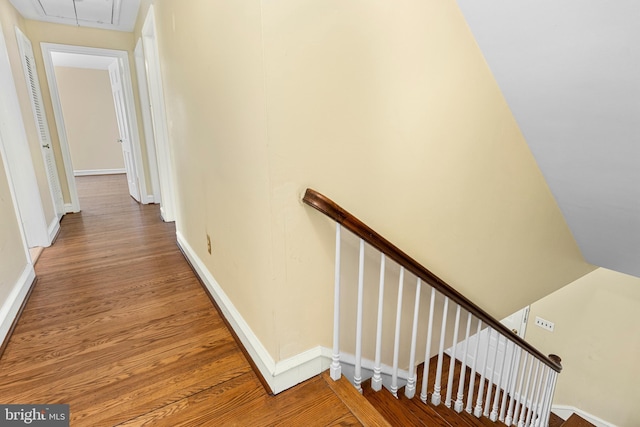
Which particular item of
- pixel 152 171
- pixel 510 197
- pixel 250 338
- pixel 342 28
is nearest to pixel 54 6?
pixel 152 171

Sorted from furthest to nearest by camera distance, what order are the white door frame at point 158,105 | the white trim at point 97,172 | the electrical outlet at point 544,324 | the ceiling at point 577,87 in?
1. the white trim at point 97,172
2. the electrical outlet at point 544,324
3. the white door frame at point 158,105
4. the ceiling at point 577,87

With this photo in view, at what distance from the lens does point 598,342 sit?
381cm

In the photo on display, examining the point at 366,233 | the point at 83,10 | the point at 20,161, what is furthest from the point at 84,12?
the point at 366,233

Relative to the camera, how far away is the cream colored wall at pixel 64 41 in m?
3.69

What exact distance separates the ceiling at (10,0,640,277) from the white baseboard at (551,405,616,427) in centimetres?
281

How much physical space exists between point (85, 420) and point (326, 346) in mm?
999

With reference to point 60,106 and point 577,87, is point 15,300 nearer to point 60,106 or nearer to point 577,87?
point 60,106

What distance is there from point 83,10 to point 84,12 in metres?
0.07

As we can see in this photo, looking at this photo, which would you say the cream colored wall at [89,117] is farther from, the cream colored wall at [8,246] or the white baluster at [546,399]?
the white baluster at [546,399]

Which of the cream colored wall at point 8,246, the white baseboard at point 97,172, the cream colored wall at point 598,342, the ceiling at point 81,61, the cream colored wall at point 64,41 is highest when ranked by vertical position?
the ceiling at point 81,61

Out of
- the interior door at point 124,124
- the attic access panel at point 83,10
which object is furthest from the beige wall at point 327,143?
the interior door at point 124,124

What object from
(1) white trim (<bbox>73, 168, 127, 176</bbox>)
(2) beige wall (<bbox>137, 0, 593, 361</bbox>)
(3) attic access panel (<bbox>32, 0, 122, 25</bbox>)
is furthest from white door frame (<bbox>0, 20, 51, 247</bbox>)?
(1) white trim (<bbox>73, 168, 127, 176</bbox>)

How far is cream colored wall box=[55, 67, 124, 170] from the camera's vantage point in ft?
22.3

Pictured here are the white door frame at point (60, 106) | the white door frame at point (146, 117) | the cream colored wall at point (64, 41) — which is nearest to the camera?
the cream colored wall at point (64, 41)
